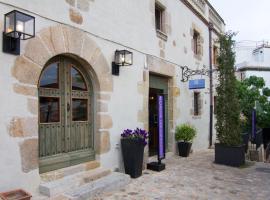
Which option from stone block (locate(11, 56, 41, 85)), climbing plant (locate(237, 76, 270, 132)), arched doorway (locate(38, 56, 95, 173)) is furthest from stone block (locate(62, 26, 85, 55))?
climbing plant (locate(237, 76, 270, 132))

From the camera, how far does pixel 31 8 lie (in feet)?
12.9

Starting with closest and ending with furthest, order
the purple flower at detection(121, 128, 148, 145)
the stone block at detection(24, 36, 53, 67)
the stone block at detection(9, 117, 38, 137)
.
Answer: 1. the stone block at detection(9, 117, 38, 137)
2. the stone block at detection(24, 36, 53, 67)
3. the purple flower at detection(121, 128, 148, 145)

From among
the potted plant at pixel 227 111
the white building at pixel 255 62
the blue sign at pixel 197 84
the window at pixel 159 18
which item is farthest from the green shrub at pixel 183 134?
the white building at pixel 255 62

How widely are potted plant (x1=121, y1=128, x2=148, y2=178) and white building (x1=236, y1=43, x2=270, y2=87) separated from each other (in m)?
18.5

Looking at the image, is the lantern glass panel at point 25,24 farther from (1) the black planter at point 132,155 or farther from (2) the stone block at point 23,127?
(1) the black planter at point 132,155

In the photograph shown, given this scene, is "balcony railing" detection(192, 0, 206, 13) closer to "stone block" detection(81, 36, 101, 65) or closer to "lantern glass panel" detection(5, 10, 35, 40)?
"stone block" detection(81, 36, 101, 65)

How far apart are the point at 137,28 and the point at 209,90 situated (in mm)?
6171

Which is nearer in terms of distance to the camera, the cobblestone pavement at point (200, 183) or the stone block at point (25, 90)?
the stone block at point (25, 90)

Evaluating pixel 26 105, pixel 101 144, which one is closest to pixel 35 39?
pixel 26 105

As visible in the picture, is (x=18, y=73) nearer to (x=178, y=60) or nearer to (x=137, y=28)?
(x=137, y=28)

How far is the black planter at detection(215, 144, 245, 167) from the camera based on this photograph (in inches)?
279

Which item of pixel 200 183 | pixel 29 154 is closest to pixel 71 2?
pixel 29 154

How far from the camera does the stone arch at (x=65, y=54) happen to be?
149 inches

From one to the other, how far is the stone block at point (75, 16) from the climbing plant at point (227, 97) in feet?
14.7
